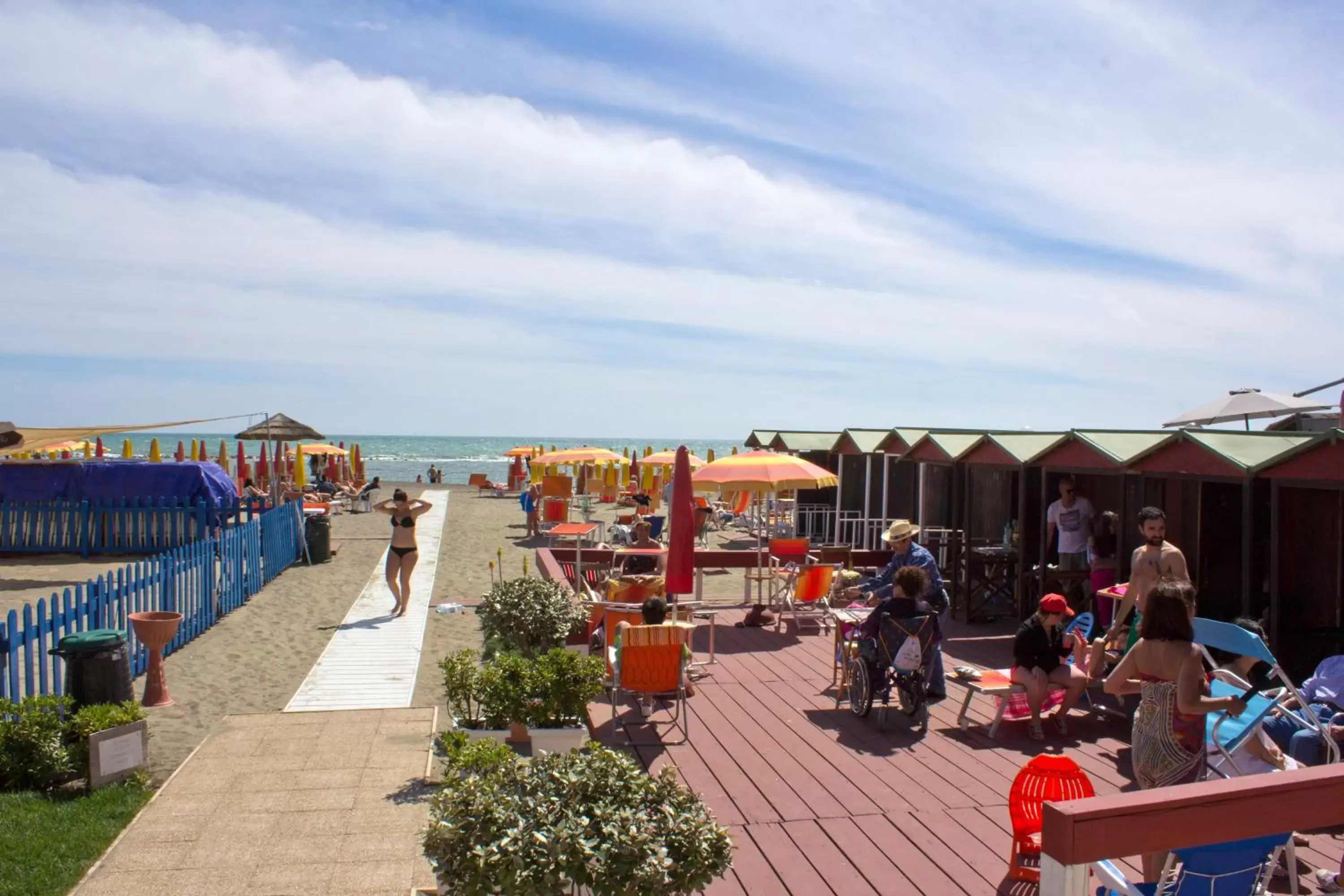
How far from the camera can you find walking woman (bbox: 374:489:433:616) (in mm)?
11227

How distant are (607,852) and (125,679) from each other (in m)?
4.58

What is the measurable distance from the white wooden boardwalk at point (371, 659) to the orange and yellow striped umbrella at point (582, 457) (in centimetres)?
852

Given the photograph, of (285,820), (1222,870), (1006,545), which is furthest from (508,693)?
(1006,545)

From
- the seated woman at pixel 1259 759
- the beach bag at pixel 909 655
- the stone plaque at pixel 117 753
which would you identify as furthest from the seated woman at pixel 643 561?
the seated woman at pixel 1259 759

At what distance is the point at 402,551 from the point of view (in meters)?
11.4

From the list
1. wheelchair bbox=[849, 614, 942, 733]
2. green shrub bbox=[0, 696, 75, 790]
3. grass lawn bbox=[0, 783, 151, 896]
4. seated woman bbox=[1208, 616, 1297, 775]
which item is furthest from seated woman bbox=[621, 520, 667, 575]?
seated woman bbox=[1208, 616, 1297, 775]

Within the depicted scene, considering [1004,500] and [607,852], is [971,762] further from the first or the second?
[1004,500]

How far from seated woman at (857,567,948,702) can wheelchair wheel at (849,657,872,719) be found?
24 centimetres

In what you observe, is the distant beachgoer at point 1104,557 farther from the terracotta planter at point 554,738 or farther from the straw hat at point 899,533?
the terracotta planter at point 554,738

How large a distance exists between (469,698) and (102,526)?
1369cm

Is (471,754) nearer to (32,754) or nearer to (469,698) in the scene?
(469,698)

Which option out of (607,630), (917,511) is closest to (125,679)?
(607,630)

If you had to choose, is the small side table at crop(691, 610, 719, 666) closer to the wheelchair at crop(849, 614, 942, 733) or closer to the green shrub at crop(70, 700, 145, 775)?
the wheelchair at crop(849, 614, 942, 733)

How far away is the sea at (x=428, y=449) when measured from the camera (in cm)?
7081
